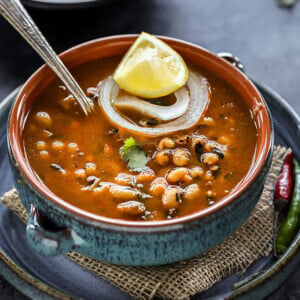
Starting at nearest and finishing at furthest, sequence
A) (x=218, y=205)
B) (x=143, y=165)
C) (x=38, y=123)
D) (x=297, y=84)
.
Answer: (x=218, y=205) < (x=143, y=165) < (x=38, y=123) < (x=297, y=84)

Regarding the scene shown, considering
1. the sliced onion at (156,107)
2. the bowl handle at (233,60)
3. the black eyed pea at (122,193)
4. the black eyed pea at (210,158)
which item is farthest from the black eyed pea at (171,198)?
the bowl handle at (233,60)

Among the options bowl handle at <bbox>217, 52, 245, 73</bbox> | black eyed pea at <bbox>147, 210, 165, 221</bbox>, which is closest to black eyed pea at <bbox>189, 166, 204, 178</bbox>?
black eyed pea at <bbox>147, 210, 165, 221</bbox>

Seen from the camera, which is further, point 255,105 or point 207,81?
point 207,81

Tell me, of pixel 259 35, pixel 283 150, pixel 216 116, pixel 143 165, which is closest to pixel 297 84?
pixel 259 35

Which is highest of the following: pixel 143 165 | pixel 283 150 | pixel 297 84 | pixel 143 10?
pixel 143 165

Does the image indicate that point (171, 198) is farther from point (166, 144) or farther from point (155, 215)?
point (166, 144)

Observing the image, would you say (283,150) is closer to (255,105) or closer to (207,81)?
(255,105)

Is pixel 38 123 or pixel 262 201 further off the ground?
pixel 38 123
